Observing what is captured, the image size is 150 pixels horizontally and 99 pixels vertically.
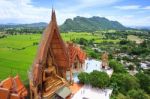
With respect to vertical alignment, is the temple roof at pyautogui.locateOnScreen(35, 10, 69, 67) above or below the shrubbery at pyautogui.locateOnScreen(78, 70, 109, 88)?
above

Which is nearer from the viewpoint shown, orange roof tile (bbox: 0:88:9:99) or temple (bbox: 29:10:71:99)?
temple (bbox: 29:10:71:99)

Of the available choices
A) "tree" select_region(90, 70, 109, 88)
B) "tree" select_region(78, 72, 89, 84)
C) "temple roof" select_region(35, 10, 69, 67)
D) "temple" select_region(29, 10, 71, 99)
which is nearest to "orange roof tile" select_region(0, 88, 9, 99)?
"tree" select_region(78, 72, 89, 84)

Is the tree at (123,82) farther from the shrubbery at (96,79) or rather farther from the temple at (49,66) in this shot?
the temple at (49,66)

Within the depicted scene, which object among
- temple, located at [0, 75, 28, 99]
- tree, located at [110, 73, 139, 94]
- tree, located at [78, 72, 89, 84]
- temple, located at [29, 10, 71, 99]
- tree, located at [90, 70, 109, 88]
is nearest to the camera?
temple, located at [29, 10, 71, 99]

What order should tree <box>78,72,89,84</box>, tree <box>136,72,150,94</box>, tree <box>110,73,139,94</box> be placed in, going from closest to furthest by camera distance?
tree <box>78,72,89,84</box> → tree <box>110,73,139,94</box> → tree <box>136,72,150,94</box>

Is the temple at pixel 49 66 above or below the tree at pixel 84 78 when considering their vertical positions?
above

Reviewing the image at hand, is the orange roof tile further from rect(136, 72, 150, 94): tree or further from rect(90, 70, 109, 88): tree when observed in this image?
rect(136, 72, 150, 94): tree

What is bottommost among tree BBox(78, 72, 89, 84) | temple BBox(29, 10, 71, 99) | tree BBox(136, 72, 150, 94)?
tree BBox(136, 72, 150, 94)

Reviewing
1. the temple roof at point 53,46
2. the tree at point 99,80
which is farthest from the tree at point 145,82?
the temple roof at point 53,46

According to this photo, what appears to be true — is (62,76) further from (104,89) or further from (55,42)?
(104,89)

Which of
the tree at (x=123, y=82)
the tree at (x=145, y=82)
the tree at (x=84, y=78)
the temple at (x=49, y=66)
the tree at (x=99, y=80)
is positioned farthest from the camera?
the tree at (x=145, y=82)
